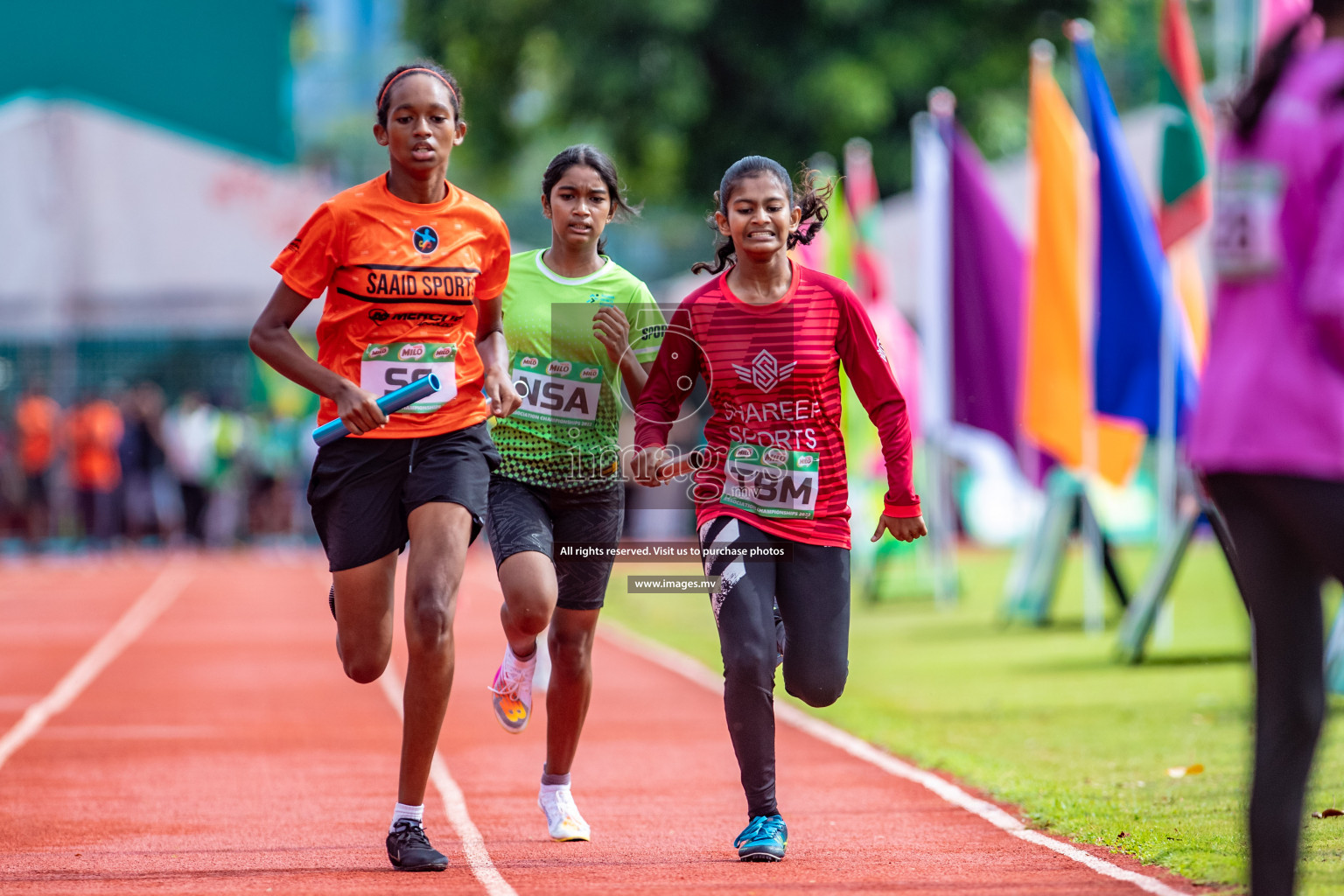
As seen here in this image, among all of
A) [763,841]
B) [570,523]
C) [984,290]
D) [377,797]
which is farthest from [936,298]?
[763,841]

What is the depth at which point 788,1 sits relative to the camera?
32.0 metres

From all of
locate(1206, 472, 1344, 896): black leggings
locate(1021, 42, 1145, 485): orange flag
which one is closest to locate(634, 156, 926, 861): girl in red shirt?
locate(1206, 472, 1344, 896): black leggings

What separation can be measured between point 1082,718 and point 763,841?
4603 mm

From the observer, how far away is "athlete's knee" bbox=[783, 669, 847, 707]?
602 cm

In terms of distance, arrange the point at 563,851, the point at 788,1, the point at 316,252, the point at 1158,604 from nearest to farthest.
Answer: the point at 316,252 → the point at 563,851 → the point at 1158,604 → the point at 788,1

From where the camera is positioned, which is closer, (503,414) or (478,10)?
(503,414)

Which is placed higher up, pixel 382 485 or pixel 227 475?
pixel 382 485

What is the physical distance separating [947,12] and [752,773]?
28187 millimetres

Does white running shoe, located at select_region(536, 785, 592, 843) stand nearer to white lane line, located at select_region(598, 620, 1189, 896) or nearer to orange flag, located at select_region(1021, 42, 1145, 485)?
white lane line, located at select_region(598, 620, 1189, 896)

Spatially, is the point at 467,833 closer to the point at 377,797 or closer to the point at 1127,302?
the point at 377,797

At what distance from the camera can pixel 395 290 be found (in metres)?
5.89

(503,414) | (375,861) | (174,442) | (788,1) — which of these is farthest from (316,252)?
(788,1)

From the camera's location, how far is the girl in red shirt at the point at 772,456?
5934mm

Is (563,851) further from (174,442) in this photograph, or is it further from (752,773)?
(174,442)
